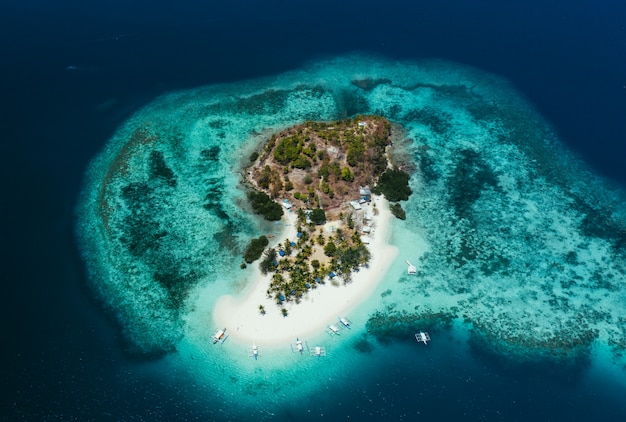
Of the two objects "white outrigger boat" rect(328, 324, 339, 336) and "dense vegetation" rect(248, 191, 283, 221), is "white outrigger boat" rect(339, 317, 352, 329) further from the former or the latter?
"dense vegetation" rect(248, 191, 283, 221)

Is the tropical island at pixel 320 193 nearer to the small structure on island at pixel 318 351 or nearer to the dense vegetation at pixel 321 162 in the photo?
the dense vegetation at pixel 321 162

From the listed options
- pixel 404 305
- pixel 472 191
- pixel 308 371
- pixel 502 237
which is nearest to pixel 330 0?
pixel 472 191

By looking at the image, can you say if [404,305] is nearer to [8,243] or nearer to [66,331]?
[66,331]

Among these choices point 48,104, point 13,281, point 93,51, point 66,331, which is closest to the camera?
point 66,331

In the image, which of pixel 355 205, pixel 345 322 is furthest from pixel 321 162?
pixel 345 322

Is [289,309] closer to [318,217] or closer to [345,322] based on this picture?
[345,322]

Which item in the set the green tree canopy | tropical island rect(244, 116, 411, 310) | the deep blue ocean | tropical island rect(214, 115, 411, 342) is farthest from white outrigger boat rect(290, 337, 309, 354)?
the green tree canopy
